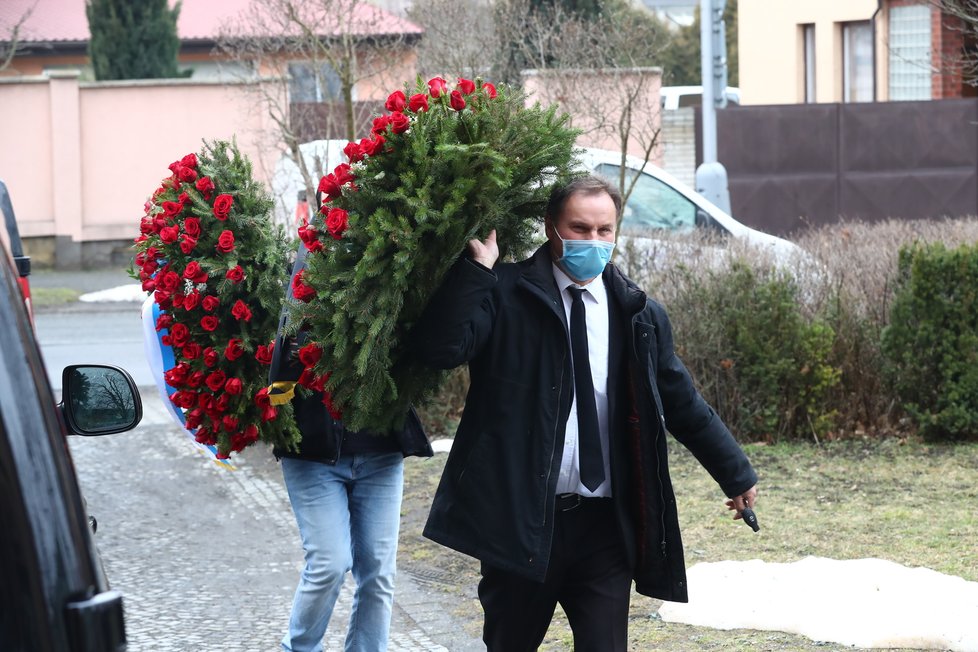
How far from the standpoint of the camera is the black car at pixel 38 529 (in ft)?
6.54

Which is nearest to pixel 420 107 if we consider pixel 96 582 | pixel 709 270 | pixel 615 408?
pixel 615 408

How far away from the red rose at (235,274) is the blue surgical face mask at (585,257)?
1.06 meters

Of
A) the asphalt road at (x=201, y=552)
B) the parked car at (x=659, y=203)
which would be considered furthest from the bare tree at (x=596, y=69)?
the asphalt road at (x=201, y=552)

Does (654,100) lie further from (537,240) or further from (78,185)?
(537,240)

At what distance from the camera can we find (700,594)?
580 cm

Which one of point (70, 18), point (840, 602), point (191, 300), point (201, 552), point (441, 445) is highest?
point (70, 18)

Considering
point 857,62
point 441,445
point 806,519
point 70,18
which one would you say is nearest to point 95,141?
A: point 857,62

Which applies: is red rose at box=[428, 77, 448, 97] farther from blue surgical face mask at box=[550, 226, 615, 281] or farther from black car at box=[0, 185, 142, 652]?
black car at box=[0, 185, 142, 652]

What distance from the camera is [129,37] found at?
2894 centimetres

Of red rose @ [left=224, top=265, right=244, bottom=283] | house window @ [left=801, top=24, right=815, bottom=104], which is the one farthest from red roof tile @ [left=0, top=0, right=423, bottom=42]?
red rose @ [left=224, top=265, right=244, bottom=283]

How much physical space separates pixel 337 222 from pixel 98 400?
0.80m

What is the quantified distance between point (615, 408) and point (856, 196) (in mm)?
17228

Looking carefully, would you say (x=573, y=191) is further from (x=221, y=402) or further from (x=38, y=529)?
(x=38, y=529)

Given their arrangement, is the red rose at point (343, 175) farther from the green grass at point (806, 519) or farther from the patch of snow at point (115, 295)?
the patch of snow at point (115, 295)
